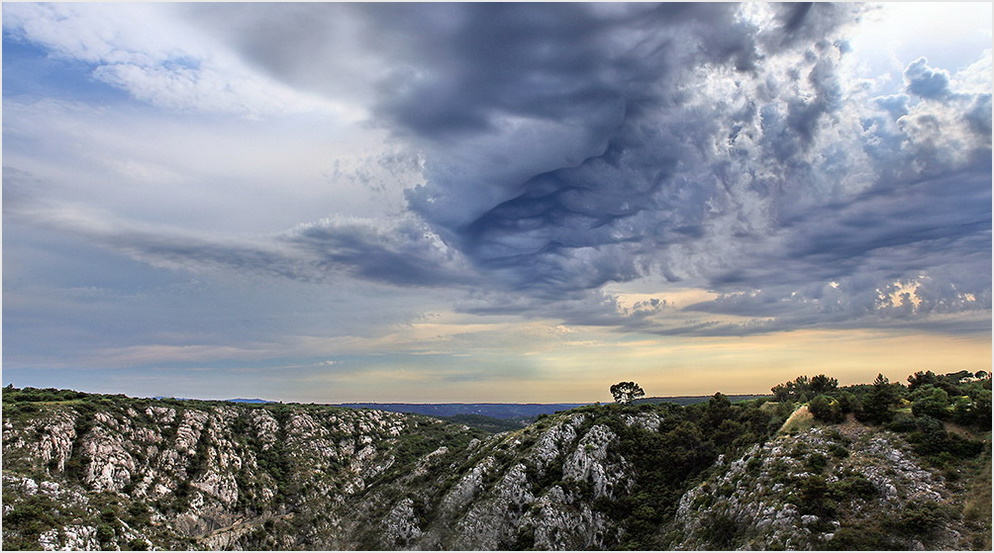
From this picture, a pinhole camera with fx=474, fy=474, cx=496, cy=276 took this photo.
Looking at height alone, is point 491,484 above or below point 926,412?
below

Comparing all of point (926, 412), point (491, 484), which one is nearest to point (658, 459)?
point (491, 484)

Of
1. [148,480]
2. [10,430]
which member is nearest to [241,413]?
[148,480]

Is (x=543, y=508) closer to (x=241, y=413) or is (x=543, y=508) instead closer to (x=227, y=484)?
(x=227, y=484)

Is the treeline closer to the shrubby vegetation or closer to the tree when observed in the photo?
the shrubby vegetation

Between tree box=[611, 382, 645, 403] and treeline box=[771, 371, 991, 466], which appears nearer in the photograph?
treeline box=[771, 371, 991, 466]

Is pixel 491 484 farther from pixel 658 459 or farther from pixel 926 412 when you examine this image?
pixel 926 412

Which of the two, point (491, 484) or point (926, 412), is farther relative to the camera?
point (491, 484)

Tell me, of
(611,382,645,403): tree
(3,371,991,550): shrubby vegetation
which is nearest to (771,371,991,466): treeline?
(3,371,991,550): shrubby vegetation
